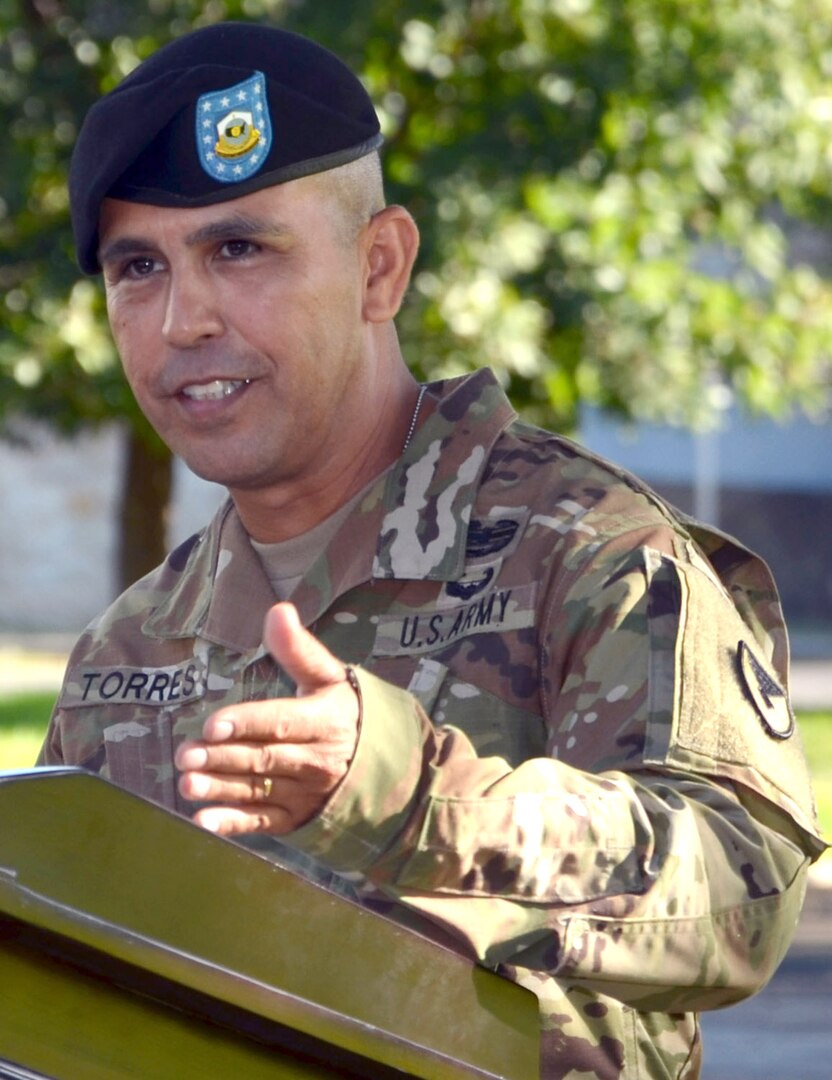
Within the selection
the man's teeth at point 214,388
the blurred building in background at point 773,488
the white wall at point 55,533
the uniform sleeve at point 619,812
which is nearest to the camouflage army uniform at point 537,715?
the uniform sleeve at point 619,812

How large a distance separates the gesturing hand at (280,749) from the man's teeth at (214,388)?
37.3 inches

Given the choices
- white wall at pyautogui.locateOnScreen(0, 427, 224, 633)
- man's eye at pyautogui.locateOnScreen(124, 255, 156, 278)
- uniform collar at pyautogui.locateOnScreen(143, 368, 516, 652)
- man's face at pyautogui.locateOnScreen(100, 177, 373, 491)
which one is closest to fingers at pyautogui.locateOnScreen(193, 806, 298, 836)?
uniform collar at pyautogui.locateOnScreen(143, 368, 516, 652)

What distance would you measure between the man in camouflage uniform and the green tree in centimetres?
514

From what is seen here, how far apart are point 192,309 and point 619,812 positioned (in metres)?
0.94

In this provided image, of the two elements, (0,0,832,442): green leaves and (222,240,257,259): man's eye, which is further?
(0,0,832,442): green leaves

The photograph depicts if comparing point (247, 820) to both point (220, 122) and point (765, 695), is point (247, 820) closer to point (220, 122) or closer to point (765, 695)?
point (765, 695)

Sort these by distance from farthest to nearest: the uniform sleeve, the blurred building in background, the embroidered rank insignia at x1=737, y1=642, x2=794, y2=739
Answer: the blurred building in background
the embroidered rank insignia at x1=737, y1=642, x2=794, y2=739
the uniform sleeve

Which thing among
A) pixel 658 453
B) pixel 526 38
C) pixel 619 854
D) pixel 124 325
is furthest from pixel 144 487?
pixel 658 453

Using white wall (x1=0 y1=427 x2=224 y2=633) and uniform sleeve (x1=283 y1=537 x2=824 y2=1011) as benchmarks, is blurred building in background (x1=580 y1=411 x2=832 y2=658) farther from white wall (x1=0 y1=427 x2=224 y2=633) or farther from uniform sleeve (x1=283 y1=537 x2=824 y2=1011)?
uniform sleeve (x1=283 y1=537 x2=824 y2=1011)

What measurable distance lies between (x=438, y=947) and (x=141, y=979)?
0.20m

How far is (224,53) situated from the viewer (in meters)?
2.25

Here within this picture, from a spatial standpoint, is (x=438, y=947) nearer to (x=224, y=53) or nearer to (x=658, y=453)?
(x=224, y=53)

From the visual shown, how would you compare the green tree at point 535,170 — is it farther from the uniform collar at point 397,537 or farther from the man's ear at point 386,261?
the uniform collar at point 397,537

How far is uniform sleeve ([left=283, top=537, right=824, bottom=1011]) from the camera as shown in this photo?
1453 mm
